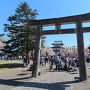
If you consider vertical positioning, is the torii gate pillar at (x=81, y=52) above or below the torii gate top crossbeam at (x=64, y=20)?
below

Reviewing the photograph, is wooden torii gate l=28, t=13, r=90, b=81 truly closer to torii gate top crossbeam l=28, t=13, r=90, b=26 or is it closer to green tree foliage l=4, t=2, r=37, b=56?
torii gate top crossbeam l=28, t=13, r=90, b=26

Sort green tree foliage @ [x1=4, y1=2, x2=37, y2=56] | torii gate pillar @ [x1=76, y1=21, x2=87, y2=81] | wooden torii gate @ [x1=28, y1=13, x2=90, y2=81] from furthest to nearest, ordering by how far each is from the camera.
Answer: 1. green tree foliage @ [x1=4, y1=2, x2=37, y2=56]
2. wooden torii gate @ [x1=28, y1=13, x2=90, y2=81]
3. torii gate pillar @ [x1=76, y1=21, x2=87, y2=81]

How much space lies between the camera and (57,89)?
542 inches

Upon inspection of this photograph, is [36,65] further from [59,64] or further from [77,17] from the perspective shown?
[59,64]

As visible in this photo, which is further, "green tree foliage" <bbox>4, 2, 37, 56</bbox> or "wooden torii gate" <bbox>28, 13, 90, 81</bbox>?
"green tree foliage" <bbox>4, 2, 37, 56</bbox>

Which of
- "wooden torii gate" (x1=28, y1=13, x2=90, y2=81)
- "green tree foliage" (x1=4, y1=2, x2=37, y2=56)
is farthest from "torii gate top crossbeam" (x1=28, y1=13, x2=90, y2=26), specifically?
"green tree foliage" (x1=4, y1=2, x2=37, y2=56)

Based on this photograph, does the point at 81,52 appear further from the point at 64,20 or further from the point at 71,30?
the point at 64,20

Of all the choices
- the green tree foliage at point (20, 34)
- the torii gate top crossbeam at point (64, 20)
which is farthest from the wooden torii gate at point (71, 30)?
the green tree foliage at point (20, 34)

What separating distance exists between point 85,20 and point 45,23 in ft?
11.8

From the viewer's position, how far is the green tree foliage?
36688 millimetres

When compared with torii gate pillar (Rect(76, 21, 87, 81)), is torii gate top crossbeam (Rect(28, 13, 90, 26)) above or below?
above

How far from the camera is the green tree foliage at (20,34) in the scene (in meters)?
36.7

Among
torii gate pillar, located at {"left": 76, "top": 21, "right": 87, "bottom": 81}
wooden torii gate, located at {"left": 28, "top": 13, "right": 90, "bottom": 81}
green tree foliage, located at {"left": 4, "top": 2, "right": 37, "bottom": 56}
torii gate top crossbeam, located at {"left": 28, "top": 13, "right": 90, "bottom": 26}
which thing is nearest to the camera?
→ torii gate pillar, located at {"left": 76, "top": 21, "right": 87, "bottom": 81}

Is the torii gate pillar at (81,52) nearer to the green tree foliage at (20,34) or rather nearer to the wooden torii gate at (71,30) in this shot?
the wooden torii gate at (71,30)
